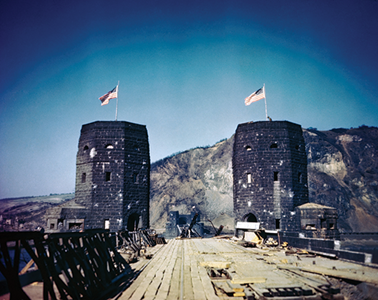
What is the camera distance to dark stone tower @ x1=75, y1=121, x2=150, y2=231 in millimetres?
20984

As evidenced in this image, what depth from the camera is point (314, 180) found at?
58.1 metres

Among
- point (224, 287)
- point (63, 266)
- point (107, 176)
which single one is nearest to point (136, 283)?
point (63, 266)

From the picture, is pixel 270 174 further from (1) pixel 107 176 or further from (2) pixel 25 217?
(2) pixel 25 217

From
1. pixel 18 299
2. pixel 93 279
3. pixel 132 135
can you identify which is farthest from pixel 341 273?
pixel 132 135

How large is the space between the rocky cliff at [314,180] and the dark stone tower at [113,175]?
121ft

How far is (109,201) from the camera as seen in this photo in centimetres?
2109

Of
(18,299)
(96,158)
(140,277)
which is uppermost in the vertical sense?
(96,158)

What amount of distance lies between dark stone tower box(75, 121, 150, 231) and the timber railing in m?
13.0

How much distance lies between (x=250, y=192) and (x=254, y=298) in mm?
17071

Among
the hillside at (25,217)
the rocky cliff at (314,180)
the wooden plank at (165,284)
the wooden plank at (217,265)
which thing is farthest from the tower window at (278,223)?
the hillside at (25,217)

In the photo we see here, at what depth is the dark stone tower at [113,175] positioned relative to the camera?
20984 millimetres

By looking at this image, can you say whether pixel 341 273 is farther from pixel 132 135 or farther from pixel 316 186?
pixel 316 186

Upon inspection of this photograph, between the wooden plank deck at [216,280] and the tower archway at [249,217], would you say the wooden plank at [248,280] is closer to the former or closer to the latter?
the wooden plank deck at [216,280]

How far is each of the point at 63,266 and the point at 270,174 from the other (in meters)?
18.4
